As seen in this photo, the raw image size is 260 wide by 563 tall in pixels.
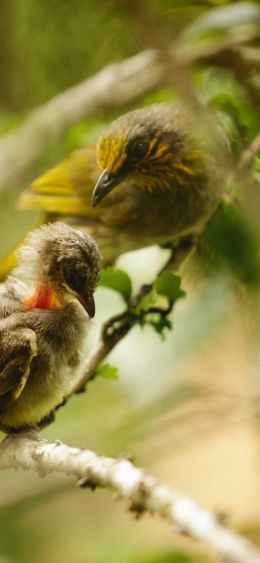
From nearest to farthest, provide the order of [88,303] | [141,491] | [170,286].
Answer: [141,491] → [88,303] → [170,286]

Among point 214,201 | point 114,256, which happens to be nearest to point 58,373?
point 214,201

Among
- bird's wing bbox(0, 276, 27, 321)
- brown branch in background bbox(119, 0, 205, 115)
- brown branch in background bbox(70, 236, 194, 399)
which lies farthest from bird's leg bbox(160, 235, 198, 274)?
brown branch in background bbox(119, 0, 205, 115)

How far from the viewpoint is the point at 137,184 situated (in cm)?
182

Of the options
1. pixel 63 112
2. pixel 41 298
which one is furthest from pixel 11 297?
pixel 63 112

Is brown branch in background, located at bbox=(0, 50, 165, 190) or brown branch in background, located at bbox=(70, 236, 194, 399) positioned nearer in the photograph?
brown branch in background, located at bbox=(70, 236, 194, 399)

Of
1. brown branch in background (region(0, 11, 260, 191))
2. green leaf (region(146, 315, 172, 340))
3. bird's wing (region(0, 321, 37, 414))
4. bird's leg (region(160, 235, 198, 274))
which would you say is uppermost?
brown branch in background (region(0, 11, 260, 191))

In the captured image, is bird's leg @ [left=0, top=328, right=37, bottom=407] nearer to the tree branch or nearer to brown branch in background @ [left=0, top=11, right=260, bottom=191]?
the tree branch

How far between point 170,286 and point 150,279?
0.34m

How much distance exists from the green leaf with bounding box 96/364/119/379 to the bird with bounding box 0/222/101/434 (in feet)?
0.16

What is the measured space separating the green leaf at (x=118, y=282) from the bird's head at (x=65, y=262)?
0.27 ft

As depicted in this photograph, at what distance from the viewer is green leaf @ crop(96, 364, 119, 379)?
1.51 meters

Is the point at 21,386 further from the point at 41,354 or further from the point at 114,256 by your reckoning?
the point at 114,256

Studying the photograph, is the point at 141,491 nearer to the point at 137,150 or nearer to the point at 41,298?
the point at 41,298

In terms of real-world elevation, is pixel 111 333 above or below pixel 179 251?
below
